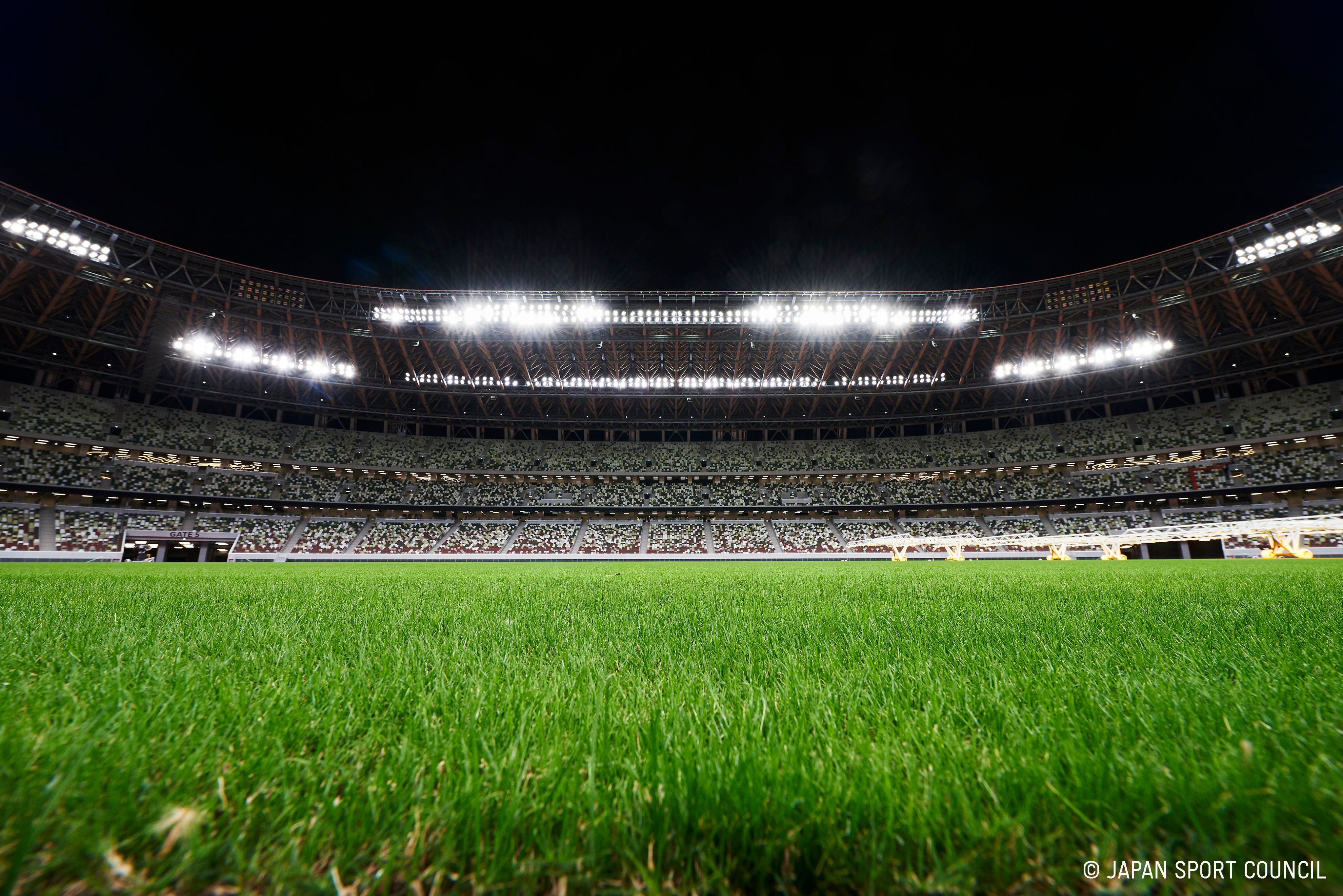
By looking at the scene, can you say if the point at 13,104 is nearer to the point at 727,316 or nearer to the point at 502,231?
the point at 502,231

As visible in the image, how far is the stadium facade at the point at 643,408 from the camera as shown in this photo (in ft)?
93.5

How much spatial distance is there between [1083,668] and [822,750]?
1569 millimetres

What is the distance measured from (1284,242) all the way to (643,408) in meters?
41.1

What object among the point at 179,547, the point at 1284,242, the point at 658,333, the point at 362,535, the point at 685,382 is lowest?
the point at 179,547

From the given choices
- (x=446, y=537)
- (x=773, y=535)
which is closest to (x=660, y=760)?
(x=773, y=535)

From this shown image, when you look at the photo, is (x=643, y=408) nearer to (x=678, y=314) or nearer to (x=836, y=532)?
(x=678, y=314)

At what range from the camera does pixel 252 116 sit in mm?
28078

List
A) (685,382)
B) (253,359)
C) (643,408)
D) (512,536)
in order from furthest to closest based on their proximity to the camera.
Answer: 1. (643,408)
2. (512,536)
3. (685,382)
4. (253,359)

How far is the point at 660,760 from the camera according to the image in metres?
1.10

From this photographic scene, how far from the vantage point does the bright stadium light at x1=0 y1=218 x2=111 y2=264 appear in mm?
22164

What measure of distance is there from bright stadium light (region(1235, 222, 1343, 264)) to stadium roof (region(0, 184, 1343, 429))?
96 mm

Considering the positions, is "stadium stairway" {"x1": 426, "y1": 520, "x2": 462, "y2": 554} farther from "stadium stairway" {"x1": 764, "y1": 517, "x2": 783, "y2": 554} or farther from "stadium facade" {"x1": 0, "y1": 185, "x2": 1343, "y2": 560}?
"stadium stairway" {"x1": 764, "y1": 517, "x2": 783, "y2": 554}

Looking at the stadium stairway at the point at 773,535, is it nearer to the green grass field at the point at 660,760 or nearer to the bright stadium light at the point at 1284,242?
the bright stadium light at the point at 1284,242

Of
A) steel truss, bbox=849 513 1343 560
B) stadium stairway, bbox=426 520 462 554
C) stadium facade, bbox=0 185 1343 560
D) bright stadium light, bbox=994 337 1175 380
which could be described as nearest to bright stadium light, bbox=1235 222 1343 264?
stadium facade, bbox=0 185 1343 560
